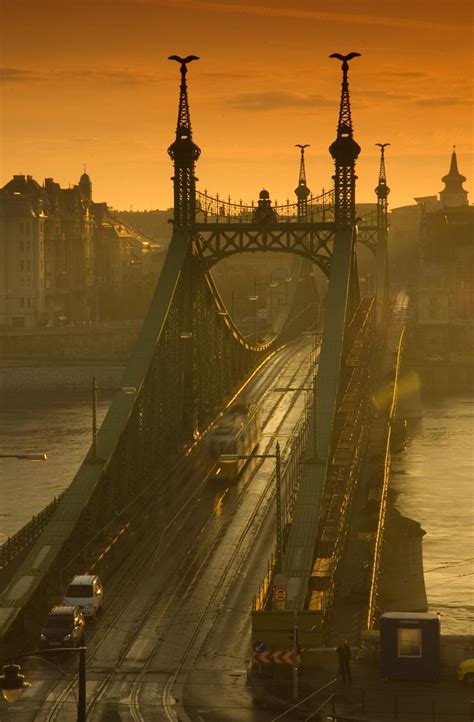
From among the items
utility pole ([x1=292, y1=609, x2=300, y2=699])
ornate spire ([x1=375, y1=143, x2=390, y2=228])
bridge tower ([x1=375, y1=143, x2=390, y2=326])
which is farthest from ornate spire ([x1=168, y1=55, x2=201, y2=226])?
ornate spire ([x1=375, y1=143, x2=390, y2=228])

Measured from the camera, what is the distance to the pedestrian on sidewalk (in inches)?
1809

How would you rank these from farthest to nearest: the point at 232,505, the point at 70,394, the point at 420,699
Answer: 1. the point at 70,394
2. the point at 232,505
3. the point at 420,699

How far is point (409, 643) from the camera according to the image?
46844 mm

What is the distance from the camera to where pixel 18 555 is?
204ft

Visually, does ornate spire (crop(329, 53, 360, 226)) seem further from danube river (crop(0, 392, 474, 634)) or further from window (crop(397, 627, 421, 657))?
window (crop(397, 627, 421, 657))

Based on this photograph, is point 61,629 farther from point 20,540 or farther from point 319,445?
point 319,445

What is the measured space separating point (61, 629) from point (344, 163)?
37853 millimetres

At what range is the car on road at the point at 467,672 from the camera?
46219 mm

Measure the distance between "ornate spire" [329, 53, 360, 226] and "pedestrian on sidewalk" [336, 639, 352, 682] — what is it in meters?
38.2

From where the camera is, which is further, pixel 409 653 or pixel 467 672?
pixel 409 653

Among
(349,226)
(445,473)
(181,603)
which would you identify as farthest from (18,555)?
(445,473)

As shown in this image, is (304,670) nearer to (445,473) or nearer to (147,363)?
(147,363)

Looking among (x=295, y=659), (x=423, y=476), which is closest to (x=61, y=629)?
(x=295, y=659)

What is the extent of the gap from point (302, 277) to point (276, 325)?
9.76 meters
